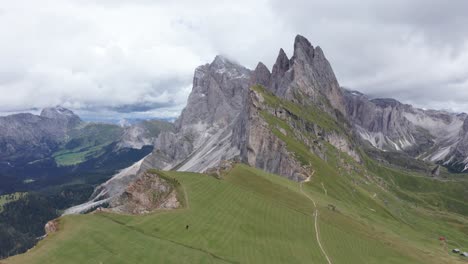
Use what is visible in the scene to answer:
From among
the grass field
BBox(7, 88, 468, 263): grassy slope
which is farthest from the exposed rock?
BBox(7, 88, 468, 263): grassy slope

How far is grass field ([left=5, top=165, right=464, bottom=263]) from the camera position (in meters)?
72.5

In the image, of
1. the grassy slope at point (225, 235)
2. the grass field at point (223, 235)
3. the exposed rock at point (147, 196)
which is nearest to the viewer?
the grass field at point (223, 235)

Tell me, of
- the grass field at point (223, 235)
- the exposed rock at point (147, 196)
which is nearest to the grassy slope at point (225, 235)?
the grass field at point (223, 235)

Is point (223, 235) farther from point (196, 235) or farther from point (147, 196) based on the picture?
point (147, 196)

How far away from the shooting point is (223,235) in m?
93.3

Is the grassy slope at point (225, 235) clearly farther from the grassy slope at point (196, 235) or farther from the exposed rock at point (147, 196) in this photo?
the exposed rock at point (147, 196)

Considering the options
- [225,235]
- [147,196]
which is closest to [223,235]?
[225,235]

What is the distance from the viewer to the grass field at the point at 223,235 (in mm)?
72500

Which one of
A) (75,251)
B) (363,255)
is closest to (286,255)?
(363,255)

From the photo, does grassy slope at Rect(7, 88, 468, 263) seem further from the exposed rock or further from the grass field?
the exposed rock

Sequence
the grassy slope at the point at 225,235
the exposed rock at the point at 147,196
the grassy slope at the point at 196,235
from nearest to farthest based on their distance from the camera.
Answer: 1. the grassy slope at the point at 196,235
2. the grassy slope at the point at 225,235
3. the exposed rock at the point at 147,196

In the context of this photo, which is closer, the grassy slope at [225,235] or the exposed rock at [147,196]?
the grassy slope at [225,235]

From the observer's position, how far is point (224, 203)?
4734 inches

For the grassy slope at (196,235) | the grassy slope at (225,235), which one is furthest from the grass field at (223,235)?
the grassy slope at (196,235)
